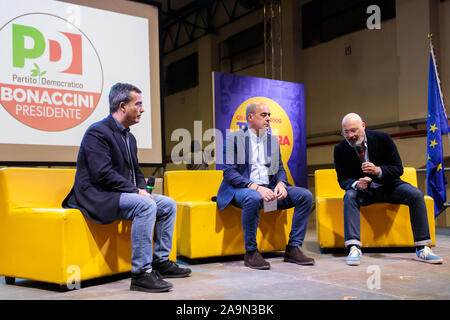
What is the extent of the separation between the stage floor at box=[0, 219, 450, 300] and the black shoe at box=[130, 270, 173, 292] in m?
0.04

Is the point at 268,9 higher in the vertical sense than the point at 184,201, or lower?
higher

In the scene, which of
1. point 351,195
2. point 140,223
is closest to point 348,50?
point 351,195

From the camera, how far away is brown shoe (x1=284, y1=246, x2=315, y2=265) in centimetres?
287

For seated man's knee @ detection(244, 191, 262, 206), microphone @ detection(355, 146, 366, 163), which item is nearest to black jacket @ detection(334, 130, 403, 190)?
microphone @ detection(355, 146, 366, 163)

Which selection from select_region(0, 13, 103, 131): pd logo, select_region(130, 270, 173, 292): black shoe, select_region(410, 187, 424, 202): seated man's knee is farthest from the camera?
select_region(0, 13, 103, 131): pd logo

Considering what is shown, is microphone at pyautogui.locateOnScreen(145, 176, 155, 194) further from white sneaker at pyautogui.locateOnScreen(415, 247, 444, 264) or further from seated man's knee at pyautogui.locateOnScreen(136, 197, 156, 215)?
white sneaker at pyautogui.locateOnScreen(415, 247, 444, 264)

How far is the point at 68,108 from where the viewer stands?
3699 millimetres

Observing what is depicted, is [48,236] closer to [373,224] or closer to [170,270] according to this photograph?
[170,270]

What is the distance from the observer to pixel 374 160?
3188 millimetres

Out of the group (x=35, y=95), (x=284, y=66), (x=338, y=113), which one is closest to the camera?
(x=35, y=95)

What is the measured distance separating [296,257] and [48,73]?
94.7 inches

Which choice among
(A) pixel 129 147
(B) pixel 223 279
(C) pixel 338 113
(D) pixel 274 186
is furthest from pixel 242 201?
(C) pixel 338 113

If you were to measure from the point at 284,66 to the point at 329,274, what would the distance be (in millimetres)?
6145
